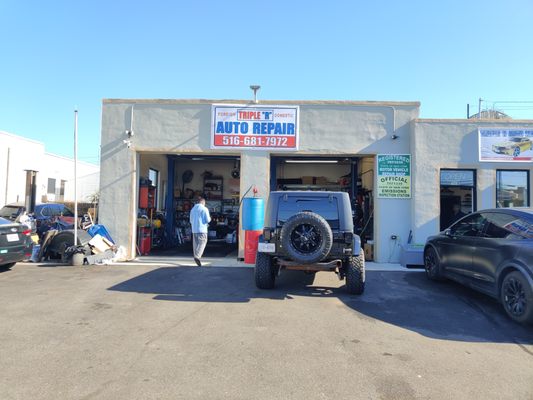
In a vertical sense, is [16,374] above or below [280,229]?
below

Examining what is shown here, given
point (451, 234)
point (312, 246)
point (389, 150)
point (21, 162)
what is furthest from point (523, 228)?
point (21, 162)

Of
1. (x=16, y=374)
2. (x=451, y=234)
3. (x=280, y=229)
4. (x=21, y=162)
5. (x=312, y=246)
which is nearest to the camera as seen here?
(x=16, y=374)

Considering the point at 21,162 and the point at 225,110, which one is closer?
the point at 225,110

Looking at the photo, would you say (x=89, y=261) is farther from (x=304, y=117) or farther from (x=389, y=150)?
(x=389, y=150)

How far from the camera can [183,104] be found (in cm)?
1086

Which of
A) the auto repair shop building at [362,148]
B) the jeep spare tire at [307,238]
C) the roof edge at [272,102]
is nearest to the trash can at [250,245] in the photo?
→ the auto repair shop building at [362,148]

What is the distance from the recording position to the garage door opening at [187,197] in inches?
550

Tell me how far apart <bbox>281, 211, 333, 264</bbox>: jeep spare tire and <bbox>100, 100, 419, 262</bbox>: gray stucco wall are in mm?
4520

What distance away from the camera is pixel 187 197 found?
1683cm

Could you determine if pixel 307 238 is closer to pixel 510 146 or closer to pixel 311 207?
pixel 311 207

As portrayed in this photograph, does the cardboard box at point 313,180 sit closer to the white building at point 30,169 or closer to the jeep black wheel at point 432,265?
the jeep black wheel at point 432,265

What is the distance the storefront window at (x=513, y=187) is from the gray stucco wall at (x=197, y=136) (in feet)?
9.58

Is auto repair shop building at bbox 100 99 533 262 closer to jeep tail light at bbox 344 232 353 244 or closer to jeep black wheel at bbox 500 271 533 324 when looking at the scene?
jeep tail light at bbox 344 232 353 244

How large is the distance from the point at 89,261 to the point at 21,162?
1708cm
